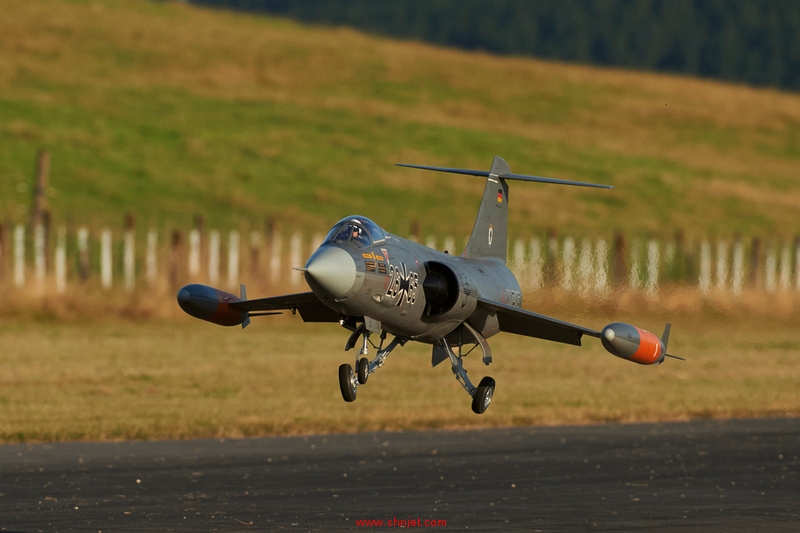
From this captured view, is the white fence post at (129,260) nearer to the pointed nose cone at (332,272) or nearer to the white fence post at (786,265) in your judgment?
the white fence post at (786,265)

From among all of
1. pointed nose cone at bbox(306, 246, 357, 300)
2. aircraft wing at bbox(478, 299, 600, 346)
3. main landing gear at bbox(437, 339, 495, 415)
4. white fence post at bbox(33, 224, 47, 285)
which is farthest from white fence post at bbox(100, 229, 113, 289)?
pointed nose cone at bbox(306, 246, 357, 300)

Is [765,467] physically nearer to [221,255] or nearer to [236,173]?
[221,255]

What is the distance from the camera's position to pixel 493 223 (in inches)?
1132

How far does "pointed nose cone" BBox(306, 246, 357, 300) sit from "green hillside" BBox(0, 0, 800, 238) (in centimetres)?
7619

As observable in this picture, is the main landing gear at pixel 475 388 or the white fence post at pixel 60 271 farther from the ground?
the main landing gear at pixel 475 388

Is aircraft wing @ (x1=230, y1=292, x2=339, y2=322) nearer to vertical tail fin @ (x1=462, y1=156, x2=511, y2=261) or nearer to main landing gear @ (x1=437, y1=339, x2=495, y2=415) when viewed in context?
main landing gear @ (x1=437, y1=339, x2=495, y2=415)

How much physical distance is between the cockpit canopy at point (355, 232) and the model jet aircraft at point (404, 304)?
2 centimetres

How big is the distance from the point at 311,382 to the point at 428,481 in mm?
18779

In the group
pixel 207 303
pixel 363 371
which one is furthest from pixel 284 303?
pixel 363 371

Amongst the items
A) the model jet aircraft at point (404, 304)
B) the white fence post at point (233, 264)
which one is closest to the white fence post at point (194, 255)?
the white fence post at point (233, 264)

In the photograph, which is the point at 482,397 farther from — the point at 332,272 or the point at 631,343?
the point at 332,272

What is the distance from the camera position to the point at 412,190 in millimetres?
113375

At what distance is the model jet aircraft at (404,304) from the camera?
21422mm

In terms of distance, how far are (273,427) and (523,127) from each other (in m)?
90.7
